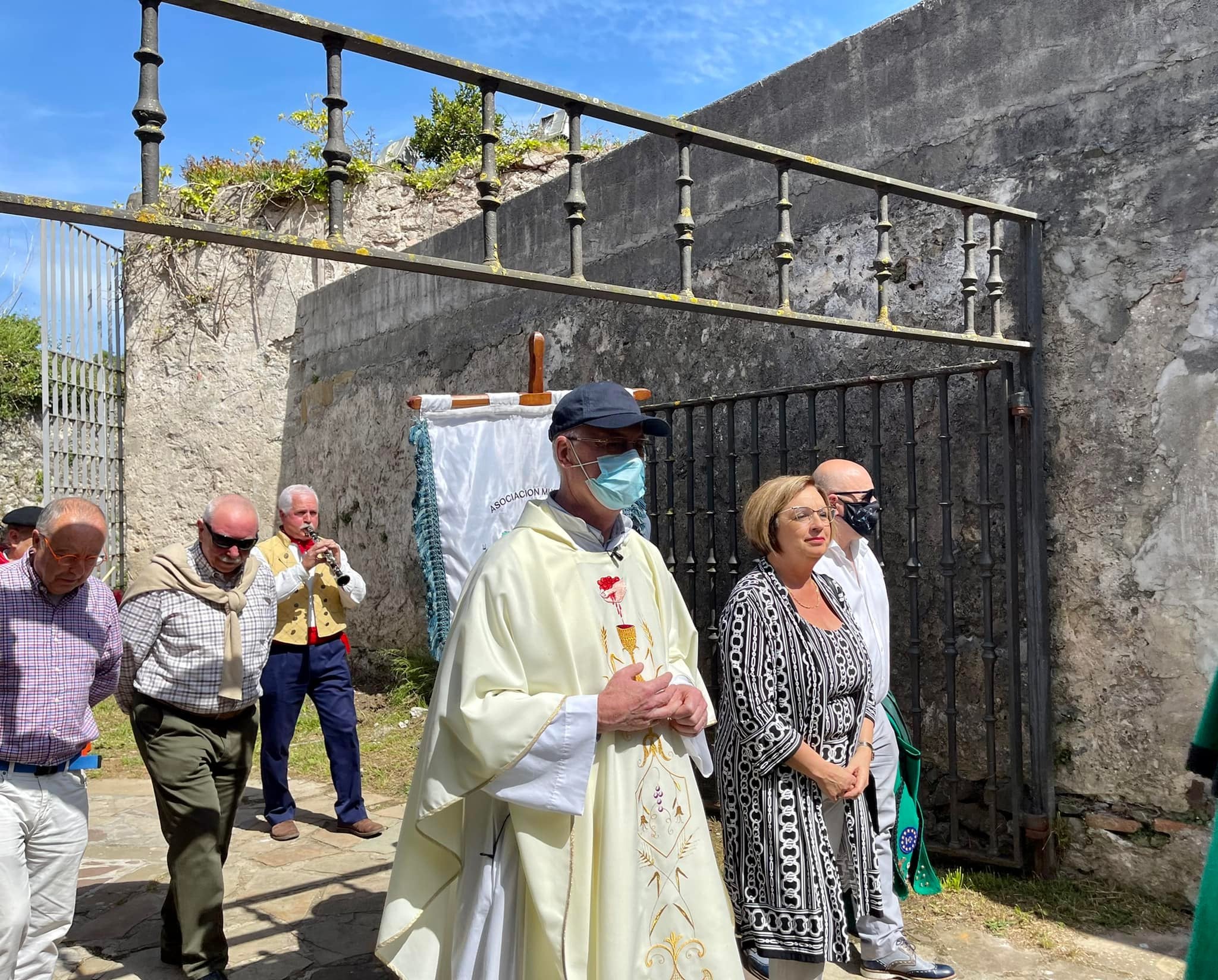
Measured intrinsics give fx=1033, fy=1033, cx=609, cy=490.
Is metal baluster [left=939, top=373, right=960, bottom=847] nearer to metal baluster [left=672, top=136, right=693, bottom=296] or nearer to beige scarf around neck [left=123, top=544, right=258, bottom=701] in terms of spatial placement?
metal baluster [left=672, top=136, right=693, bottom=296]

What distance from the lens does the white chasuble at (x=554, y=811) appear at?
88.6 inches

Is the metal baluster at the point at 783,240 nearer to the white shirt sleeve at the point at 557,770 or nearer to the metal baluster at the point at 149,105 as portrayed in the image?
the white shirt sleeve at the point at 557,770

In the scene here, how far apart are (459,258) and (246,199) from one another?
3.67m

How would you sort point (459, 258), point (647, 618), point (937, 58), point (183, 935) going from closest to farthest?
point (647, 618), point (183, 935), point (937, 58), point (459, 258)

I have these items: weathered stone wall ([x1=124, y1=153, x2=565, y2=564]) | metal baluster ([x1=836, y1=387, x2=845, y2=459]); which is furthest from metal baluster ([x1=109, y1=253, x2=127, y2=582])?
metal baluster ([x1=836, y1=387, x2=845, y2=459])

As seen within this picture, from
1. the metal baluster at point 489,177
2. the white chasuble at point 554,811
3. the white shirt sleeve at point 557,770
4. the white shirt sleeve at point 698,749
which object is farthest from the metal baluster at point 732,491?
the white shirt sleeve at point 557,770

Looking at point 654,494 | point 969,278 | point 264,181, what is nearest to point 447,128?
point 264,181

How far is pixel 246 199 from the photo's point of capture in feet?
34.0

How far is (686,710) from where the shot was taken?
2.43 metres

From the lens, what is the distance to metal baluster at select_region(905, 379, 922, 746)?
14.5 feet

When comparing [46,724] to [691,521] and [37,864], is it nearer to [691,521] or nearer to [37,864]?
[37,864]

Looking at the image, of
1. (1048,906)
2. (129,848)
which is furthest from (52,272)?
(1048,906)

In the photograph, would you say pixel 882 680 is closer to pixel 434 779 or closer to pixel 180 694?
pixel 434 779

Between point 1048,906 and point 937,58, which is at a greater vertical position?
point 937,58
